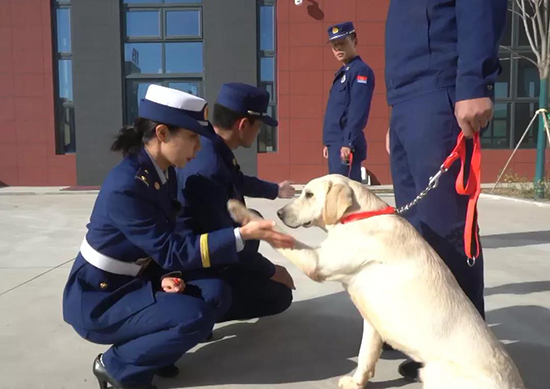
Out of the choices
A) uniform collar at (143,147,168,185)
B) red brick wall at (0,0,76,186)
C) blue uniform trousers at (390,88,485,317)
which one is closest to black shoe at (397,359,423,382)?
blue uniform trousers at (390,88,485,317)

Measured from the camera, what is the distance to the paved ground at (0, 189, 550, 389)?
8.04 feet

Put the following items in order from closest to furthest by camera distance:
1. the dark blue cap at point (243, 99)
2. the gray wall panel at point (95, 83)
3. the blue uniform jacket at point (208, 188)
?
the blue uniform jacket at point (208, 188), the dark blue cap at point (243, 99), the gray wall panel at point (95, 83)

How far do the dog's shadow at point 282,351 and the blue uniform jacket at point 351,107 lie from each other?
1473mm

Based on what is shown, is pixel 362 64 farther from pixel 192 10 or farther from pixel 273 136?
pixel 192 10

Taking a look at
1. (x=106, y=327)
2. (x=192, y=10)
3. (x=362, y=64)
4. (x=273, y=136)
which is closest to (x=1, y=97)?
(x=192, y=10)

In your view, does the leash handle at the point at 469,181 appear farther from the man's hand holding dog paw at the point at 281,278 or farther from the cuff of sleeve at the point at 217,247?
the man's hand holding dog paw at the point at 281,278

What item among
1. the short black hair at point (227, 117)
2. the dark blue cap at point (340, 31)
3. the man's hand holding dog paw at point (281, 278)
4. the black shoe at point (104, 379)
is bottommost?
the black shoe at point (104, 379)

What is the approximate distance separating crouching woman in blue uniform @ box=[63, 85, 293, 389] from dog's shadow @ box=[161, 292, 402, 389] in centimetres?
25

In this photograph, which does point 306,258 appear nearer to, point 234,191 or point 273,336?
point 234,191

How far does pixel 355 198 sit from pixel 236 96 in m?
0.97

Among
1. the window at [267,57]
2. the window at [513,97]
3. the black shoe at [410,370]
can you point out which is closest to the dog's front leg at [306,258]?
the black shoe at [410,370]

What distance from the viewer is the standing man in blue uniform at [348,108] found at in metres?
4.11

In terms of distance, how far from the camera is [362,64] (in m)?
4.18

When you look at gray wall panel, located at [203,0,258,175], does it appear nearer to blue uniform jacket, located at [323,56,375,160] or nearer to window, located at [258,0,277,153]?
window, located at [258,0,277,153]
